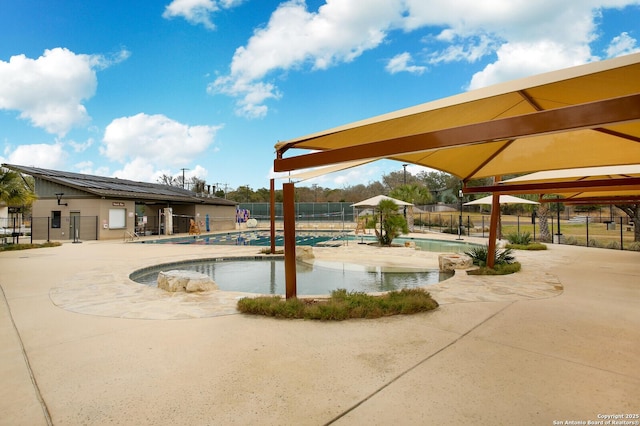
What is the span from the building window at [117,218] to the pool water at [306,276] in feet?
34.2

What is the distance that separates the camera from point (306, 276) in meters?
8.14

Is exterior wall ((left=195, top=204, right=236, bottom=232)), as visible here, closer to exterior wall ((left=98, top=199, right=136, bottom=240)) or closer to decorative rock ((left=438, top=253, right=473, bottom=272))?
exterior wall ((left=98, top=199, right=136, bottom=240))

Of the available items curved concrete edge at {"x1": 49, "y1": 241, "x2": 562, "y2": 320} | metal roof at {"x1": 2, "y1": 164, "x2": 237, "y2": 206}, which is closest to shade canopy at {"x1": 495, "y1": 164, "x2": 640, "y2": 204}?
curved concrete edge at {"x1": 49, "y1": 241, "x2": 562, "y2": 320}

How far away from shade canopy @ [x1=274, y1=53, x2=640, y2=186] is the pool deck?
1.81 metres

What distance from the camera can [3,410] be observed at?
2109 mm

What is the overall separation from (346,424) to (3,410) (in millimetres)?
2197

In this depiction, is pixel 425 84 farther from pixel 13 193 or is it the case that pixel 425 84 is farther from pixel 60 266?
pixel 13 193

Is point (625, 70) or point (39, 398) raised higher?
point (625, 70)

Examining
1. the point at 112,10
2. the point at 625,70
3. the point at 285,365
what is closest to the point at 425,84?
the point at 112,10

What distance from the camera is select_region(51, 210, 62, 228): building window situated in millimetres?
17422

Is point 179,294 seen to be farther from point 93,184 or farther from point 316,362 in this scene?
point 93,184

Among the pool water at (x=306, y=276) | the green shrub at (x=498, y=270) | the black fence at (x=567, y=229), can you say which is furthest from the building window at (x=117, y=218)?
the green shrub at (x=498, y=270)

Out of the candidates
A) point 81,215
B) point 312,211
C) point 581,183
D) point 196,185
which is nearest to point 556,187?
point 581,183

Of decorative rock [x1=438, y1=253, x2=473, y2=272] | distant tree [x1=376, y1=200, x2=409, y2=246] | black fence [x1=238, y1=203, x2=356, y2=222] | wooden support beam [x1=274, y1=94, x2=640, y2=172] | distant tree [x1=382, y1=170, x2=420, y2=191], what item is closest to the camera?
wooden support beam [x1=274, y1=94, x2=640, y2=172]
